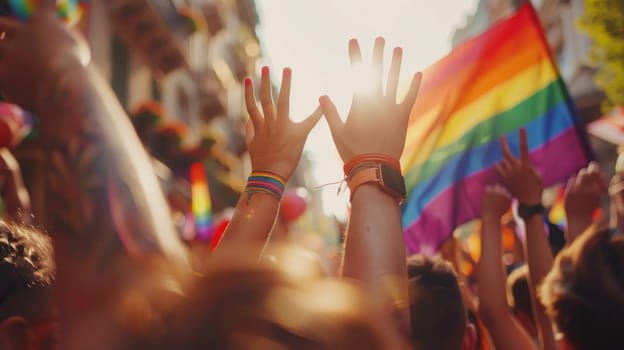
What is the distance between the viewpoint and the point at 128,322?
2.72 ft

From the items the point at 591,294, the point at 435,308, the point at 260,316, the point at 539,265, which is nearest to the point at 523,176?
the point at 539,265

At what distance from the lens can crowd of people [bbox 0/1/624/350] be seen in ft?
2.74

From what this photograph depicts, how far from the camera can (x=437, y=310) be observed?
200cm

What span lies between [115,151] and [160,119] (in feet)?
38.4

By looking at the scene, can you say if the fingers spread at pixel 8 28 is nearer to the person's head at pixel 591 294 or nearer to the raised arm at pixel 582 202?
the person's head at pixel 591 294

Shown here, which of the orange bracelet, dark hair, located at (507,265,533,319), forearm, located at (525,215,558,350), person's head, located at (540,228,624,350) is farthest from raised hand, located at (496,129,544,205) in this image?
the orange bracelet

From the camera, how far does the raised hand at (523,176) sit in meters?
2.71

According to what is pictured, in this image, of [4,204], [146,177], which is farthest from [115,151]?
[4,204]

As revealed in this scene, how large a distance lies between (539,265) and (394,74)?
1.24 metres

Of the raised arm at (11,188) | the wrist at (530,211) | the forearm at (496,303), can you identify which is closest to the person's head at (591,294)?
the forearm at (496,303)

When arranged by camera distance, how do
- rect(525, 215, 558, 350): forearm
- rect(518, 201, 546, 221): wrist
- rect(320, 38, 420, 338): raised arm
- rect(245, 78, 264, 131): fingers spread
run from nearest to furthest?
rect(320, 38, 420, 338): raised arm
rect(245, 78, 264, 131): fingers spread
rect(525, 215, 558, 350): forearm
rect(518, 201, 546, 221): wrist

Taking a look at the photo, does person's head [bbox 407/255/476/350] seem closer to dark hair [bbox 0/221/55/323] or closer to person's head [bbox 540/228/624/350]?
person's head [bbox 540/228/624/350]

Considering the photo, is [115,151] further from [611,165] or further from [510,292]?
[611,165]

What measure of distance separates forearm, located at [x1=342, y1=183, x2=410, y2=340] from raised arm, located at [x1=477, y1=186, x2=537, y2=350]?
0.86m
